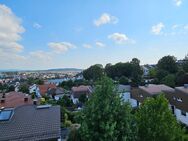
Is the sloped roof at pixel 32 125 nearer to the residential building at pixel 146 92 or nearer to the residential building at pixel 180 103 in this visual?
the residential building at pixel 180 103

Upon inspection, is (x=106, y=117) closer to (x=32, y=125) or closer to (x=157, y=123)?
(x=157, y=123)

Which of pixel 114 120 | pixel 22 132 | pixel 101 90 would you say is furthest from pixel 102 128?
pixel 22 132

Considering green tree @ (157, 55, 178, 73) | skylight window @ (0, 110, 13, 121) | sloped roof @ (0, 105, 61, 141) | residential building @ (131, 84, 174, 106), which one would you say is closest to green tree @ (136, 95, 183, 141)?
sloped roof @ (0, 105, 61, 141)

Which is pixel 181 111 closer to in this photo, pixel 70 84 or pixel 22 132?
pixel 22 132

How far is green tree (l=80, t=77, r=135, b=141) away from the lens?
12.2 metres

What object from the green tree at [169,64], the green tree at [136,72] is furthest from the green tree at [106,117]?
the green tree at [169,64]

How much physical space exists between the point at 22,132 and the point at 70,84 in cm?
7177

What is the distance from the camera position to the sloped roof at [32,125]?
16734mm

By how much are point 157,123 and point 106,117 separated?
10.5ft

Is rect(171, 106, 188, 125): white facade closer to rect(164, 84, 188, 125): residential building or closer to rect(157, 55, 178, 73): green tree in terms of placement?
rect(164, 84, 188, 125): residential building

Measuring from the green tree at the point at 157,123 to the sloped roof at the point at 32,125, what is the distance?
6516mm

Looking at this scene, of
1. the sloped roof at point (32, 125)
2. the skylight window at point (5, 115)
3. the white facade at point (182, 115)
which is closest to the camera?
the sloped roof at point (32, 125)

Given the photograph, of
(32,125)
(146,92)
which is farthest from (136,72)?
(32,125)

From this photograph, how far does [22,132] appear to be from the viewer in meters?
17.0
